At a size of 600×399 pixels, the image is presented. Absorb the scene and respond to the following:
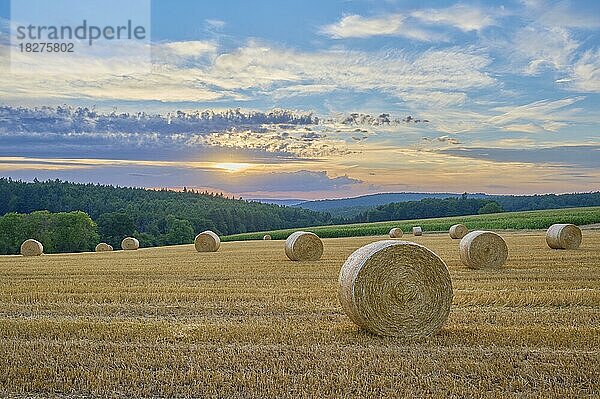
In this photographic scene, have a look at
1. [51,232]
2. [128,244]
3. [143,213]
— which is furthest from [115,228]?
[128,244]

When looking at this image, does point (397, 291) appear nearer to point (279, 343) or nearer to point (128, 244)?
point (279, 343)

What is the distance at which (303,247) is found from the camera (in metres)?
23.4

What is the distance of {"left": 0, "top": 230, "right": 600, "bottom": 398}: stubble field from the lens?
24.8ft

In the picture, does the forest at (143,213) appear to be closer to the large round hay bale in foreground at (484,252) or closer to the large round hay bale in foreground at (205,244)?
the large round hay bale in foreground at (205,244)

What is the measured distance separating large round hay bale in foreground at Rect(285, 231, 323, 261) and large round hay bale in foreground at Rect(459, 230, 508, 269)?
572cm

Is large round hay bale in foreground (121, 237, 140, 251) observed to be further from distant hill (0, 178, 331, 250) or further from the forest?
distant hill (0, 178, 331, 250)

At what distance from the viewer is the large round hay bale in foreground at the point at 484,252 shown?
1948cm

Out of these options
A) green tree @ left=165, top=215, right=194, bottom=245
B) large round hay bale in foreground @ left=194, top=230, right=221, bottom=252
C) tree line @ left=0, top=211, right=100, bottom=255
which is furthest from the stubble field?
green tree @ left=165, top=215, right=194, bottom=245

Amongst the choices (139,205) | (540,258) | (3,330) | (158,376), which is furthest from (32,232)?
(158,376)

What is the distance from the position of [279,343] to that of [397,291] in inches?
86.5

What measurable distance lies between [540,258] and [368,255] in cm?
1264

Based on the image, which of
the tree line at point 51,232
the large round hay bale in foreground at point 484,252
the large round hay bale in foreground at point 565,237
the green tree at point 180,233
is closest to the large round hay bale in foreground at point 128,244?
the tree line at point 51,232

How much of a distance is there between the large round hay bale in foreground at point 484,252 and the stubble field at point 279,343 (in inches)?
113

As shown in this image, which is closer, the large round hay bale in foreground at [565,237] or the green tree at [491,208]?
the large round hay bale in foreground at [565,237]
